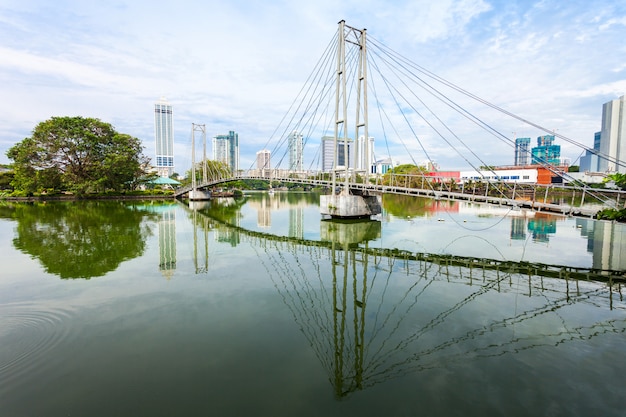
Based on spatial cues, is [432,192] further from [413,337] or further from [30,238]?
[30,238]

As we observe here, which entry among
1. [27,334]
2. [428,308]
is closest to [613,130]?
[428,308]

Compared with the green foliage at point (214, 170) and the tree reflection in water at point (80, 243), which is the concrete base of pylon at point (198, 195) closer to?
the green foliage at point (214, 170)

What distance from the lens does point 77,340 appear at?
6.39 metres

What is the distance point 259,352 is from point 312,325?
5.50 ft

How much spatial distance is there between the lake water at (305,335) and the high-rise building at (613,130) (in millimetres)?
139000

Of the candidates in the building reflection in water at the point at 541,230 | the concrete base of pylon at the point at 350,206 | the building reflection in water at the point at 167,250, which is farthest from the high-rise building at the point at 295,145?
the building reflection in water at the point at 541,230

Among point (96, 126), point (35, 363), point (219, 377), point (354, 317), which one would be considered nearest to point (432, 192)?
point (354, 317)

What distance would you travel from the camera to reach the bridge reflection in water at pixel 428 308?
6.02 m

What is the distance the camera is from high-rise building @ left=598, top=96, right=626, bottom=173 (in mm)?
117062

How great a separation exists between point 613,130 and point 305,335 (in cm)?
16698

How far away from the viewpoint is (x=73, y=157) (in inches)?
1893

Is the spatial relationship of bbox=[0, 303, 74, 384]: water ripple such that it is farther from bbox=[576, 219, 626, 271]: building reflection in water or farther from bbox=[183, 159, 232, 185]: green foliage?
bbox=[183, 159, 232, 185]: green foliage

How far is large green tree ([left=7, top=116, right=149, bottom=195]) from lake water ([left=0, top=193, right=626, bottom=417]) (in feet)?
130

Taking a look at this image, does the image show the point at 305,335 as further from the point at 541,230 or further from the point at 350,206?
the point at 541,230
